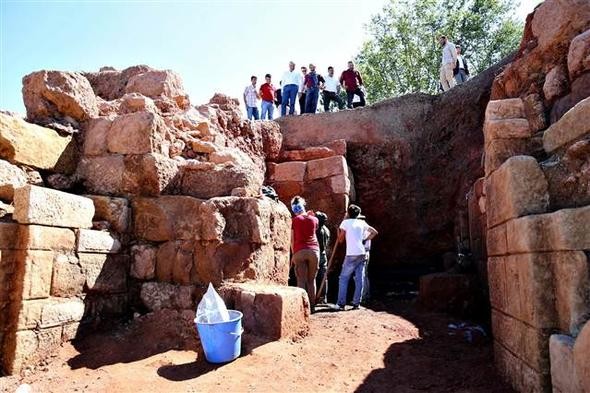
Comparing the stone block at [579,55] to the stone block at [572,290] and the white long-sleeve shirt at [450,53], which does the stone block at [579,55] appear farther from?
the white long-sleeve shirt at [450,53]

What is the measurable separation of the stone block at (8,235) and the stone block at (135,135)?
1545mm

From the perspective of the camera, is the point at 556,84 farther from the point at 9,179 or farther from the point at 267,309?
the point at 9,179

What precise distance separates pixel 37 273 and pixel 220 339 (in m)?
1.81

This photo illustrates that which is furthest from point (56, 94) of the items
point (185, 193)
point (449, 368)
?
point (449, 368)

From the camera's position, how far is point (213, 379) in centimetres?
364

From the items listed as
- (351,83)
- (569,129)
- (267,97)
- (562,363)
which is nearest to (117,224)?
(562,363)

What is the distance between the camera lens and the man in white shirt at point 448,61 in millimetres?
10789

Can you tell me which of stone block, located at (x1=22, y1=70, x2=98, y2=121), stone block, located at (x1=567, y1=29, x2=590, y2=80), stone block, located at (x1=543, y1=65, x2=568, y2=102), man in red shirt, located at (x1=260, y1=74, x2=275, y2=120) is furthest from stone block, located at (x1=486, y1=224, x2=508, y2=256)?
man in red shirt, located at (x1=260, y1=74, x2=275, y2=120)

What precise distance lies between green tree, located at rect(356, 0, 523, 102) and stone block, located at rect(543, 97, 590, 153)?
19722mm

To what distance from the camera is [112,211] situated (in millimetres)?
4855

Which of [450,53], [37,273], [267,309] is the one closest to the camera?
[37,273]

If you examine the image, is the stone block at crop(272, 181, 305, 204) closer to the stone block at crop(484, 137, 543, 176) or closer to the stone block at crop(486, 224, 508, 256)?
the stone block at crop(486, 224, 508, 256)

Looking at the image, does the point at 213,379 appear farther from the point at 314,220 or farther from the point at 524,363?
the point at 314,220

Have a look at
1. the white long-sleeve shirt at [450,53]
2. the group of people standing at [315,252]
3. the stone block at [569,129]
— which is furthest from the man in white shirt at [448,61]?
the stone block at [569,129]
